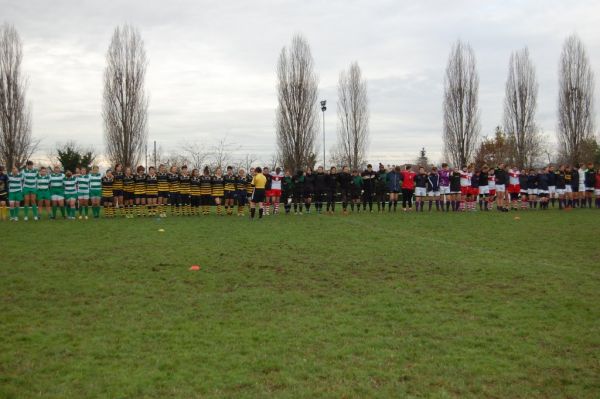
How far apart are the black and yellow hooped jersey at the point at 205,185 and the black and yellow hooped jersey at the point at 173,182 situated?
102cm

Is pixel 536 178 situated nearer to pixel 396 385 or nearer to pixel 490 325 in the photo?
pixel 490 325

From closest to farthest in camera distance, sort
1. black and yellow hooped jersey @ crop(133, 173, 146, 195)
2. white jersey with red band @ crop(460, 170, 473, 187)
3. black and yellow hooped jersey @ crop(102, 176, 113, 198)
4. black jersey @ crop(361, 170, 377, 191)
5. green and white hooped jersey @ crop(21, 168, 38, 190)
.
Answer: green and white hooped jersey @ crop(21, 168, 38, 190) < black and yellow hooped jersey @ crop(102, 176, 113, 198) < black and yellow hooped jersey @ crop(133, 173, 146, 195) < black jersey @ crop(361, 170, 377, 191) < white jersey with red band @ crop(460, 170, 473, 187)

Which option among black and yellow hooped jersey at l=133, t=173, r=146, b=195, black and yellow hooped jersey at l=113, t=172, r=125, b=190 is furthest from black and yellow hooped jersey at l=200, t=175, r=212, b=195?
black and yellow hooped jersey at l=113, t=172, r=125, b=190

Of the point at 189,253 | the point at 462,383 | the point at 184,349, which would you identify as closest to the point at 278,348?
the point at 184,349

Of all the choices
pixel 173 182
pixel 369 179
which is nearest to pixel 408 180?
pixel 369 179

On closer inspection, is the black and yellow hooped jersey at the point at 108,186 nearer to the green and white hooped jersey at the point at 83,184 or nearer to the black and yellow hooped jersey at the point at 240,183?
the green and white hooped jersey at the point at 83,184

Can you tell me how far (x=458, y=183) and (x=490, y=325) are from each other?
19.2m

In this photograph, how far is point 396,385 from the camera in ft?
15.4

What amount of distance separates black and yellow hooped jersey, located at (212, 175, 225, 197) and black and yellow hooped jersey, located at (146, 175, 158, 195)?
2465 mm

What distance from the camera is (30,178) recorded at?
2108 cm

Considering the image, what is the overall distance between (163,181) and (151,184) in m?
0.54

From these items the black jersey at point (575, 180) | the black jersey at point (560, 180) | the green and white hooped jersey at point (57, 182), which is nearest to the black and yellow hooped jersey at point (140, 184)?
the green and white hooped jersey at point (57, 182)

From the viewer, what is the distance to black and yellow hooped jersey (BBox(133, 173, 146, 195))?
22.6 meters

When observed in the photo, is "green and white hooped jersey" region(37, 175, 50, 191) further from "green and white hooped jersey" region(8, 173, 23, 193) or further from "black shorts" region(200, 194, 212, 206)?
"black shorts" region(200, 194, 212, 206)
